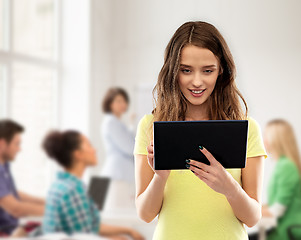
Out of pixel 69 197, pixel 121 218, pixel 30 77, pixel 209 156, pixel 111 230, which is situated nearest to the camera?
pixel 209 156

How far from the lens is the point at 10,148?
2.65 metres

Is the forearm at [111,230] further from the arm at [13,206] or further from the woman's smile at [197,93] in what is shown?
the woman's smile at [197,93]

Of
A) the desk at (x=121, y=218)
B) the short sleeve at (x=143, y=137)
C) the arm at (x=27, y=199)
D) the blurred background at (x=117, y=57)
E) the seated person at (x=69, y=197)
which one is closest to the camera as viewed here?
the short sleeve at (x=143, y=137)

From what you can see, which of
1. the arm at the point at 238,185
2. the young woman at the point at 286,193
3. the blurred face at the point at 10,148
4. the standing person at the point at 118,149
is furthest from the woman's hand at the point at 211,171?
the standing person at the point at 118,149

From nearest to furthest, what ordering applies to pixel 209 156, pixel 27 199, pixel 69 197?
1. pixel 209 156
2. pixel 69 197
3. pixel 27 199

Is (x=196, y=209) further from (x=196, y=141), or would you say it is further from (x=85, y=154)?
(x=85, y=154)

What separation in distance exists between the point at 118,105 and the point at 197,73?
280 centimetres

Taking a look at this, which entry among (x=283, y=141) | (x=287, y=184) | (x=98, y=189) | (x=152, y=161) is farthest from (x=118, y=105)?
(x=152, y=161)

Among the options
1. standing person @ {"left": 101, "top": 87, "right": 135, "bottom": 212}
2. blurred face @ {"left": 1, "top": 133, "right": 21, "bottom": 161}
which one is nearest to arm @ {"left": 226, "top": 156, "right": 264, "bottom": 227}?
blurred face @ {"left": 1, "top": 133, "right": 21, "bottom": 161}

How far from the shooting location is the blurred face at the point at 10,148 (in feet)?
8.58

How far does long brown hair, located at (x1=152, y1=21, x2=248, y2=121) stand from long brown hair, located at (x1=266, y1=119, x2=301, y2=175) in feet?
7.87

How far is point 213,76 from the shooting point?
795mm

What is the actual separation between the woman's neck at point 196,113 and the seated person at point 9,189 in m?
1.86

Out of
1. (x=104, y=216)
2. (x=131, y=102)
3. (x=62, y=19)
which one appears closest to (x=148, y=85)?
(x=131, y=102)
